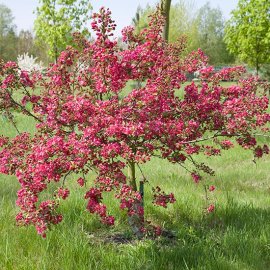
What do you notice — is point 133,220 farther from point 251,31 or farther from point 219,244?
point 251,31

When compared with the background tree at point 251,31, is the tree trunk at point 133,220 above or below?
below

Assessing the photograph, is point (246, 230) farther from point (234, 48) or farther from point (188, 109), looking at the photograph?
point (234, 48)

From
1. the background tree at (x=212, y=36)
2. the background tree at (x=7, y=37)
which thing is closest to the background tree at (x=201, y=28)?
the background tree at (x=212, y=36)

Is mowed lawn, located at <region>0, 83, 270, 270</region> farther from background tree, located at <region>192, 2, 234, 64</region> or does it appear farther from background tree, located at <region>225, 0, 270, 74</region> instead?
A: background tree, located at <region>192, 2, 234, 64</region>

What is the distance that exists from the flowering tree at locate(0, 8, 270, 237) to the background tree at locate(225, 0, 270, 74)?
13864 mm

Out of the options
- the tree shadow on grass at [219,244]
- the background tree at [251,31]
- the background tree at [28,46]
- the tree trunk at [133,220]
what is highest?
the background tree at [28,46]

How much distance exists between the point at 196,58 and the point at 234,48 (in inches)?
629

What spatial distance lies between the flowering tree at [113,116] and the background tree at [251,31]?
13.9 metres

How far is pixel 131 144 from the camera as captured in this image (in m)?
3.57

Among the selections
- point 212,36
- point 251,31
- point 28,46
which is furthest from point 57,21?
point 212,36

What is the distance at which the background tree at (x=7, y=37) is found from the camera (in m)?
49.6

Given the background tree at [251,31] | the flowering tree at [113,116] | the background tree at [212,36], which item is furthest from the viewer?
the background tree at [212,36]

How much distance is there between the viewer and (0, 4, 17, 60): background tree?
163 feet

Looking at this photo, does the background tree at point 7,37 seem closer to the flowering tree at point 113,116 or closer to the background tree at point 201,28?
the background tree at point 201,28
